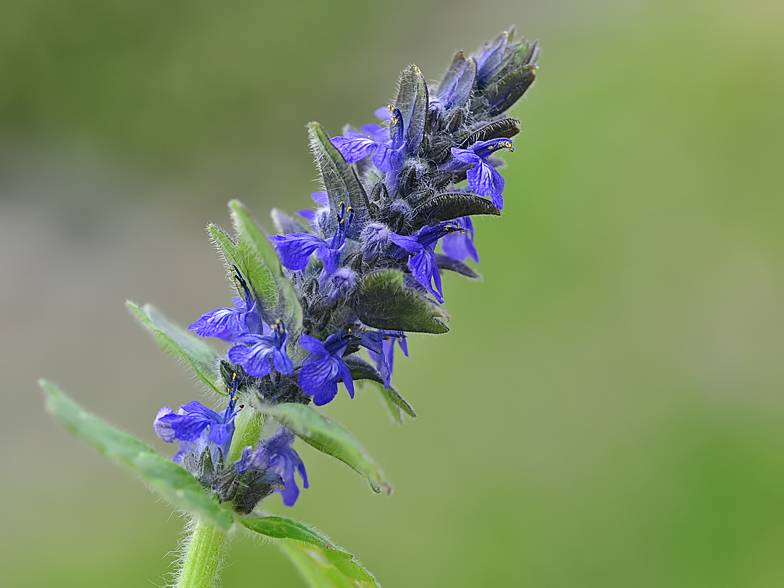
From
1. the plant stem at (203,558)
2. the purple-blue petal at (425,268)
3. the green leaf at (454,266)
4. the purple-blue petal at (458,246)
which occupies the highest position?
the purple-blue petal at (458,246)

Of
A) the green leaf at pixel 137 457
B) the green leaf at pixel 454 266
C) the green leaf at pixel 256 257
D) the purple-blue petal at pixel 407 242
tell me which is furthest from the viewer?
the green leaf at pixel 454 266

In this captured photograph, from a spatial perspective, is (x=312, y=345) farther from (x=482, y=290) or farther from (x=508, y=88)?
(x=482, y=290)

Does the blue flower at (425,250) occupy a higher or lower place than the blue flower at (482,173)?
lower

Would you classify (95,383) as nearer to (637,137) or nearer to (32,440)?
(32,440)

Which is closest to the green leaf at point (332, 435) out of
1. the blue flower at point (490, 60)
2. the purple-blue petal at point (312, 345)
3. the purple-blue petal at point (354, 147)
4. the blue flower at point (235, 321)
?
the purple-blue petal at point (312, 345)

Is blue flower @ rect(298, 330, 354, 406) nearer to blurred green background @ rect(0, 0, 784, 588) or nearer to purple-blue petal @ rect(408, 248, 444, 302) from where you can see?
purple-blue petal @ rect(408, 248, 444, 302)

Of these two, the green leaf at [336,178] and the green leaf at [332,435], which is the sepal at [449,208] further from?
the green leaf at [332,435]

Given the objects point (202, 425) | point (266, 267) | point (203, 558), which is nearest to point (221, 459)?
point (202, 425)
